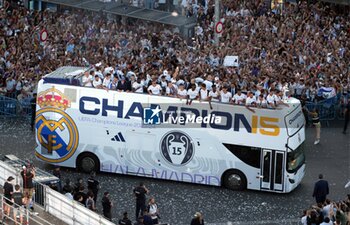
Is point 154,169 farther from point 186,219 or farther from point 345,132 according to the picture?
point 345,132

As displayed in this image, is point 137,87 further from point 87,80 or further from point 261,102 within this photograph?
point 261,102

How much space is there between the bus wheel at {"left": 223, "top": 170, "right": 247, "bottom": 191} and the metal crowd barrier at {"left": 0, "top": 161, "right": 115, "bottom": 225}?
6583 millimetres

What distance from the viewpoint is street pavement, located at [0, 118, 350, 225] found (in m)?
31.9

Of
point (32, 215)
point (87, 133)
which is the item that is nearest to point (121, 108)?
point (87, 133)

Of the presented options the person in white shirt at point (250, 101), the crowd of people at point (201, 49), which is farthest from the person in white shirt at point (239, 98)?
the crowd of people at point (201, 49)

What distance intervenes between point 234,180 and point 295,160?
191 centimetres

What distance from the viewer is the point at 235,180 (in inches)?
1335

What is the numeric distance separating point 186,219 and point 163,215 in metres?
0.70

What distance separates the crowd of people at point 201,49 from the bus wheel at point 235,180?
330 cm

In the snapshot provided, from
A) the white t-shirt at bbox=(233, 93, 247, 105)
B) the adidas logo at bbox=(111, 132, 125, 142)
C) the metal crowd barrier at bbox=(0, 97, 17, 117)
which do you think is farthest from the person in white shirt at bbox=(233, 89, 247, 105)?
the metal crowd barrier at bbox=(0, 97, 17, 117)

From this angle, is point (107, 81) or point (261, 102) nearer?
point (261, 102)

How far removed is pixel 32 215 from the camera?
1123 inches

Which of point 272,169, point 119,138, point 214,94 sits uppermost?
point 214,94

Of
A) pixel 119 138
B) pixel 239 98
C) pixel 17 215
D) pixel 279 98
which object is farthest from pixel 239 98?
pixel 17 215
